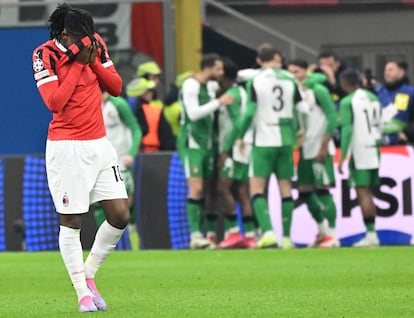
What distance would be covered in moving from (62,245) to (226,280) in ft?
10.4

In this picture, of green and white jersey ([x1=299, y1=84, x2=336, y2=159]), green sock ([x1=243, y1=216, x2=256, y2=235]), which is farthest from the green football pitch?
green and white jersey ([x1=299, y1=84, x2=336, y2=159])

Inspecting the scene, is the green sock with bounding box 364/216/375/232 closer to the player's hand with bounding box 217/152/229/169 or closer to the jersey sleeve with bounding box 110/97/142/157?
the player's hand with bounding box 217/152/229/169

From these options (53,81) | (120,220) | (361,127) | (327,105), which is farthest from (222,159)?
(53,81)

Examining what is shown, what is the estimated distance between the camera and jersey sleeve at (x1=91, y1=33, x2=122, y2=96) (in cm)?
1070

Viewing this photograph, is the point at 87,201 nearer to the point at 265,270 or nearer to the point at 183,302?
the point at 183,302

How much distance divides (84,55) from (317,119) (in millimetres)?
9314

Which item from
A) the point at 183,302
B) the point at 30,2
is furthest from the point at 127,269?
the point at 30,2

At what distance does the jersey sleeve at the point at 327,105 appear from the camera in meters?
19.2

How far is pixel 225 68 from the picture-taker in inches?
790

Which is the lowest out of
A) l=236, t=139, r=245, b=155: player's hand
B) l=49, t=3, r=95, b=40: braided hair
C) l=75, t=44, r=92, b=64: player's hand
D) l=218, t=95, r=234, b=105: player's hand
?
l=236, t=139, r=245, b=155: player's hand

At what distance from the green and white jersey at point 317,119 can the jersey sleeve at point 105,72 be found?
28.3 ft

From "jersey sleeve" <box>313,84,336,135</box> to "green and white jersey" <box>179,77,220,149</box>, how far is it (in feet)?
4.32

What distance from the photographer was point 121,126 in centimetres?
1948

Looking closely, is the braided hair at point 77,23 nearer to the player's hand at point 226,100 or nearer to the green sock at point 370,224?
the player's hand at point 226,100
